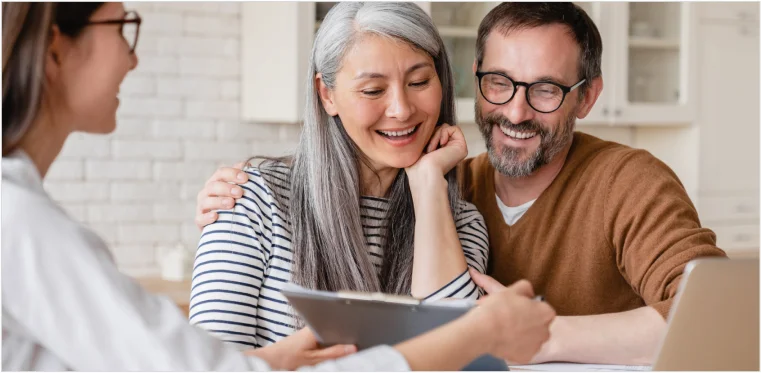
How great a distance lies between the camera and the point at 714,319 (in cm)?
128

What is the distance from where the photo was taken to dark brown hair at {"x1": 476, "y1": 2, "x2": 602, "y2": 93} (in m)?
2.13

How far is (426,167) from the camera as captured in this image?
1981 mm

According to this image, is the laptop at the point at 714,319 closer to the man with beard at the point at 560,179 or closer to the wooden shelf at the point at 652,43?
the man with beard at the point at 560,179

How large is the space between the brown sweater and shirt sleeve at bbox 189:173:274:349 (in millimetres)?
665

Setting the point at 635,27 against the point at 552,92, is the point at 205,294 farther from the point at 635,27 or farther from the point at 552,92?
the point at 635,27

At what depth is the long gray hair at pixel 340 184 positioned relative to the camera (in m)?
1.87

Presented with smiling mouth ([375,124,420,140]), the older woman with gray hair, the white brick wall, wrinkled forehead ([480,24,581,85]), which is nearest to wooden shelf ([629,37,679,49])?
the white brick wall

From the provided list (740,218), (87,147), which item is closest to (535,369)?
(87,147)

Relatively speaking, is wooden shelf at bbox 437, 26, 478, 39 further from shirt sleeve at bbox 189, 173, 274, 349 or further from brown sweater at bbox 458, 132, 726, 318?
shirt sleeve at bbox 189, 173, 274, 349

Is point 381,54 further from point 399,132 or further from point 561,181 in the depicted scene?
point 561,181

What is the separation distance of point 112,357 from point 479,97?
1.34 m

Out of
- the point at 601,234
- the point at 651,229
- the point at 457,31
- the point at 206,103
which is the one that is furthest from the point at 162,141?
the point at 651,229

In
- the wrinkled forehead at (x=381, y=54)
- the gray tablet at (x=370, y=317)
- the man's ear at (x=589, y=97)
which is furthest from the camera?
the man's ear at (x=589, y=97)

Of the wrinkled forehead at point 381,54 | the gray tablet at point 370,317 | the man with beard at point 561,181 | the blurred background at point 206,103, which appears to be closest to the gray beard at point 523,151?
the man with beard at point 561,181
